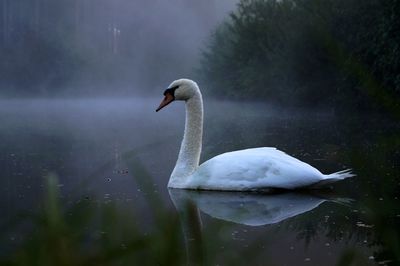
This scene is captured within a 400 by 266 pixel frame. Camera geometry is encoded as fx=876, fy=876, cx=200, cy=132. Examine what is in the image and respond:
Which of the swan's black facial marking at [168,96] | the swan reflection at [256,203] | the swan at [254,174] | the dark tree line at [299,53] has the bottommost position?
the swan reflection at [256,203]

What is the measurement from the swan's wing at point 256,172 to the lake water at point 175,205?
9 centimetres

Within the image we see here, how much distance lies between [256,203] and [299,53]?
19869 millimetres

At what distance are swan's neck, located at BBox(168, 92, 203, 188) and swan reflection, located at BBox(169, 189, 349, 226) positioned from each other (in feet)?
0.45

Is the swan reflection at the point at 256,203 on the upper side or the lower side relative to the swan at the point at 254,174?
lower

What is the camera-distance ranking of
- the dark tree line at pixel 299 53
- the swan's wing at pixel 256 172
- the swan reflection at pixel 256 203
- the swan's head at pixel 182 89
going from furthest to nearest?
the dark tree line at pixel 299 53 → the swan's head at pixel 182 89 → the swan's wing at pixel 256 172 → the swan reflection at pixel 256 203

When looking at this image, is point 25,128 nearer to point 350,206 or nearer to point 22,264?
point 350,206

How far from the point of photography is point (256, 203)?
5426 millimetres

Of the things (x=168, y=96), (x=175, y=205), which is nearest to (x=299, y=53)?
(x=168, y=96)

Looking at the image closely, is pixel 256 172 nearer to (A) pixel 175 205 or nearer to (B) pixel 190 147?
(B) pixel 190 147

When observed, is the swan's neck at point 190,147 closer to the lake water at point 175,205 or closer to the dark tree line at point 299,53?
the lake water at point 175,205

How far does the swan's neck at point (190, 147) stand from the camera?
620 cm

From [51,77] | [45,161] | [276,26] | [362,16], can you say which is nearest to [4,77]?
[51,77]

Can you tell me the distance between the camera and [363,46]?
20797mm

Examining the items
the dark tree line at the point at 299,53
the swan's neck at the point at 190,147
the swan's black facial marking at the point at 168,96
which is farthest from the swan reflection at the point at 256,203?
the dark tree line at the point at 299,53
